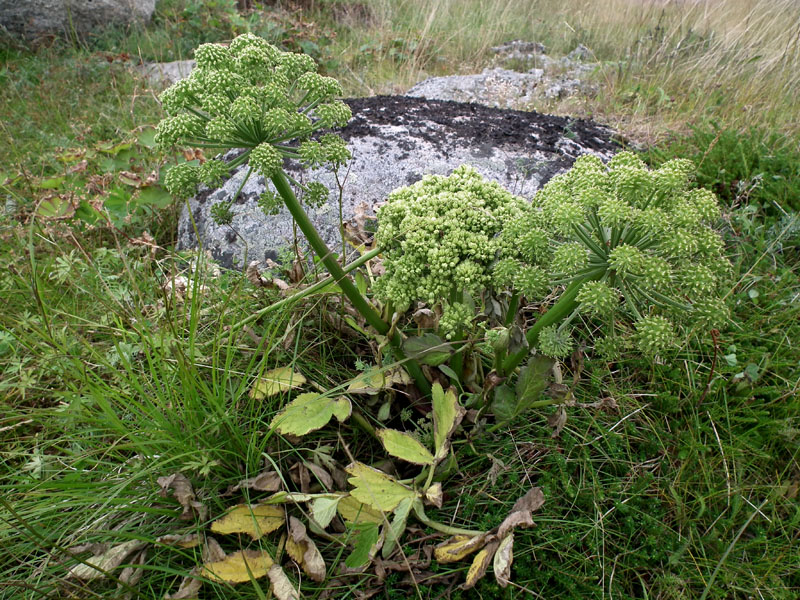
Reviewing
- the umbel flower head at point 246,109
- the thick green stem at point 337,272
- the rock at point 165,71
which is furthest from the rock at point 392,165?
the rock at point 165,71

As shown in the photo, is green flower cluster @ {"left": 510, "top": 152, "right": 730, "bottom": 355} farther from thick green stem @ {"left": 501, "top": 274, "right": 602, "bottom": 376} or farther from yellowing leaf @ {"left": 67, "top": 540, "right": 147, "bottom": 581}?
yellowing leaf @ {"left": 67, "top": 540, "right": 147, "bottom": 581}

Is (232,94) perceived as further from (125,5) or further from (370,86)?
(125,5)

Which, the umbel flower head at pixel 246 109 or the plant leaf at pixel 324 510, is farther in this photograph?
the plant leaf at pixel 324 510

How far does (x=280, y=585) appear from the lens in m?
1.84

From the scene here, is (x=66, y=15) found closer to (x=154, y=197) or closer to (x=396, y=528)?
(x=154, y=197)

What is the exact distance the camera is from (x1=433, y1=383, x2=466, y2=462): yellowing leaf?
2008 millimetres

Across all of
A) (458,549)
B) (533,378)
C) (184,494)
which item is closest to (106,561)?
(184,494)

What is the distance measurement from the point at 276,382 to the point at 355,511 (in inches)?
26.9

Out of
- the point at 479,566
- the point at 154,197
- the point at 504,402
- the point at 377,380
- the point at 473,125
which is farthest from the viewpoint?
the point at 473,125

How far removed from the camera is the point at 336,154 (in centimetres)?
191

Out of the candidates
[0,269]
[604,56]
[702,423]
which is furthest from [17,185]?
[604,56]

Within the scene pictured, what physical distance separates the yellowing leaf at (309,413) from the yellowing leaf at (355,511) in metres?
0.32

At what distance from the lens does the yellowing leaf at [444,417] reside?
6.59ft

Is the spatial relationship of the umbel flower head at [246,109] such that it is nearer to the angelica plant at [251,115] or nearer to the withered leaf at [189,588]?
the angelica plant at [251,115]
